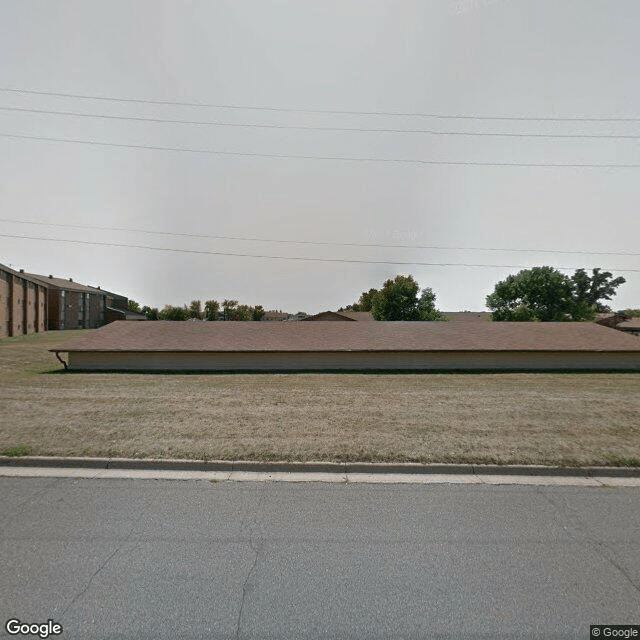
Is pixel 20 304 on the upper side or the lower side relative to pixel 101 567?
upper

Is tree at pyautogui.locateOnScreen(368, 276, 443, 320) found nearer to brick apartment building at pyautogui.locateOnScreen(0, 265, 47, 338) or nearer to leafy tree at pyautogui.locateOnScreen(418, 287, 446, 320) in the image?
leafy tree at pyautogui.locateOnScreen(418, 287, 446, 320)

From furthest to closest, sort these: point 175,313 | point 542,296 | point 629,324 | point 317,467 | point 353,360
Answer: point 175,313, point 629,324, point 542,296, point 353,360, point 317,467

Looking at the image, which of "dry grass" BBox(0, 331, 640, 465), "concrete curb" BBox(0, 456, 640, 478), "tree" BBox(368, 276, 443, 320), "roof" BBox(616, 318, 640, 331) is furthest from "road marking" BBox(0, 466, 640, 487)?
"roof" BBox(616, 318, 640, 331)

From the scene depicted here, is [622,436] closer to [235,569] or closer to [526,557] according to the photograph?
[526,557]

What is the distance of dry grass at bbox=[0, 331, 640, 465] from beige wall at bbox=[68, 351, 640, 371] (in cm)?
417

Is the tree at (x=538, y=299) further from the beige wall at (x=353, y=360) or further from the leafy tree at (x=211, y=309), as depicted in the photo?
the leafy tree at (x=211, y=309)

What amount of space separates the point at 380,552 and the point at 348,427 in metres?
4.06

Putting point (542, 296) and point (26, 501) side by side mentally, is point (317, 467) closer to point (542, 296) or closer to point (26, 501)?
point (26, 501)

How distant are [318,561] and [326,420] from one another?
4773 mm

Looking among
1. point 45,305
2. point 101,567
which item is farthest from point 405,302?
point 45,305

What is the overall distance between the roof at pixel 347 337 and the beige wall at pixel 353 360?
365 mm

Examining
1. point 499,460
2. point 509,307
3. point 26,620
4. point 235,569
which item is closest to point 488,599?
point 235,569

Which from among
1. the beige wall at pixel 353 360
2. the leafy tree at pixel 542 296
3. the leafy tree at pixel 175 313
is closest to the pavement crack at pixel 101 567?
the beige wall at pixel 353 360

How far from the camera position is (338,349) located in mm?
19188
